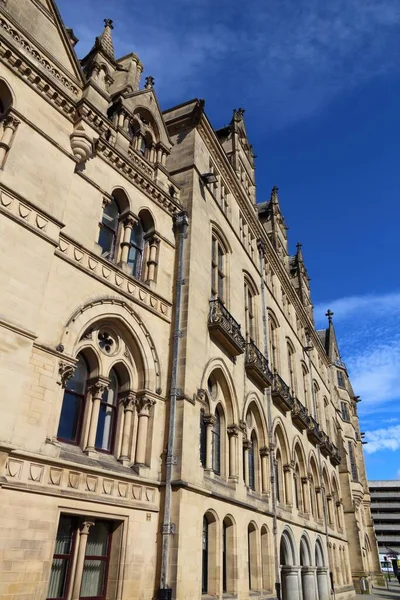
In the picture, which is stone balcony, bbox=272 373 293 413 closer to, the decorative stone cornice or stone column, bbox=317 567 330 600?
stone column, bbox=317 567 330 600

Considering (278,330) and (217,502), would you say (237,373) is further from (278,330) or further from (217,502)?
(278,330)

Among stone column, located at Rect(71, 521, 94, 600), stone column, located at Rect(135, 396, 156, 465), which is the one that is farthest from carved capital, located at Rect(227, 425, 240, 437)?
stone column, located at Rect(71, 521, 94, 600)

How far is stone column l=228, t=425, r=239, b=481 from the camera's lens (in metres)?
16.9

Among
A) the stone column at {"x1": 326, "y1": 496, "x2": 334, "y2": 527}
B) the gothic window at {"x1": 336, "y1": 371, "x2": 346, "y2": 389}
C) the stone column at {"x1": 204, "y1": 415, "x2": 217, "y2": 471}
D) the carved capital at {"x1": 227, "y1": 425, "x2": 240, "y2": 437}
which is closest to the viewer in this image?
the stone column at {"x1": 204, "y1": 415, "x2": 217, "y2": 471}

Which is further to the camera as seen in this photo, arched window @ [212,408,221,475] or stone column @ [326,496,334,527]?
stone column @ [326,496,334,527]

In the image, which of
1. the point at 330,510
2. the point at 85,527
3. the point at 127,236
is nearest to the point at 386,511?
the point at 330,510

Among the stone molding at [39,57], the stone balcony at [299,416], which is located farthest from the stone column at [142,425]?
the stone balcony at [299,416]

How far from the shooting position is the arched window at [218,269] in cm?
1928

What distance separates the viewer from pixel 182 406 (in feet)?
44.4

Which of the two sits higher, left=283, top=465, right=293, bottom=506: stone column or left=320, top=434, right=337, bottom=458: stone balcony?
left=320, top=434, right=337, bottom=458: stone balcony

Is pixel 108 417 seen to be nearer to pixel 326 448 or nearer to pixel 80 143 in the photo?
pixel 80 143

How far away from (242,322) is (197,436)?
8.04m

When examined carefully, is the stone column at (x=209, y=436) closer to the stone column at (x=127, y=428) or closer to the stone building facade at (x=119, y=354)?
the stone building facade at (x=119, y=354)

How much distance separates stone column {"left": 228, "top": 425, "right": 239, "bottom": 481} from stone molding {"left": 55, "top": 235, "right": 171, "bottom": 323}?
17.3ft
